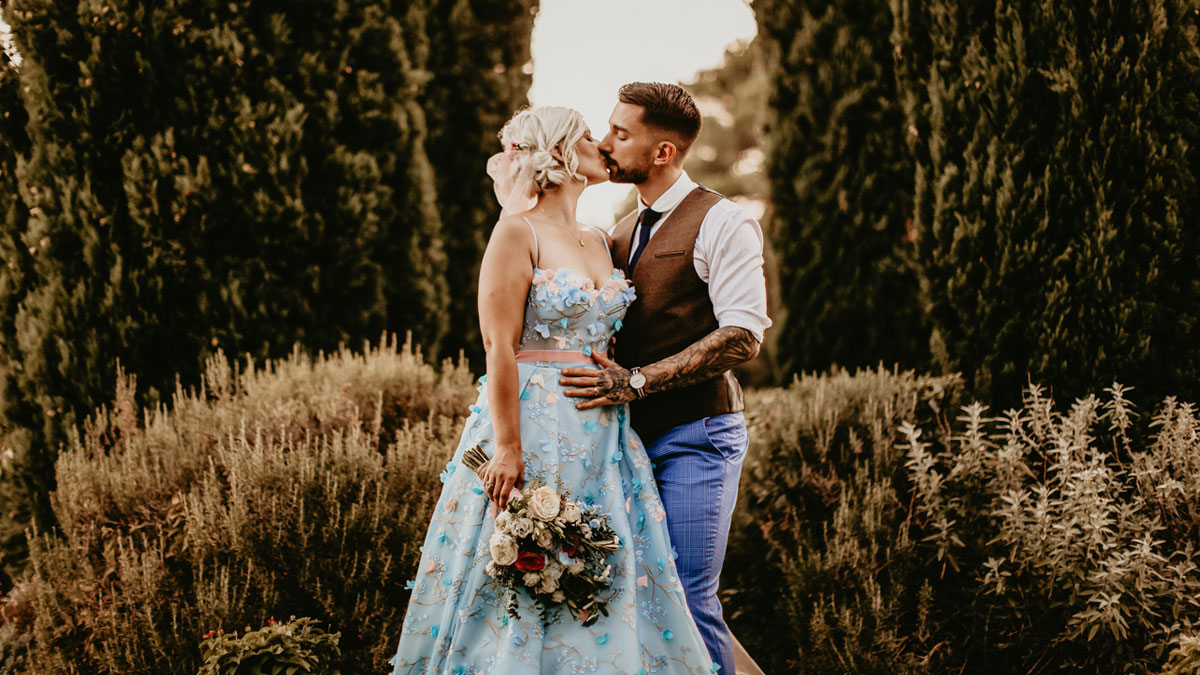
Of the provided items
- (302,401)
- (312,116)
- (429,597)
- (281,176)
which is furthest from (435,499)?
(312,116)

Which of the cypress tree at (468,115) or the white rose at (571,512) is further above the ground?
the cypress tree at (468,115)

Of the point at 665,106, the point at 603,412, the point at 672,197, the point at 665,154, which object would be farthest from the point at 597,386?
the point at 665,106

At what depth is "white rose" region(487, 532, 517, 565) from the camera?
251cm

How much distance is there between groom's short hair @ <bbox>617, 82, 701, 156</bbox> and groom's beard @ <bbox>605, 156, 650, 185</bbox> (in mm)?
162

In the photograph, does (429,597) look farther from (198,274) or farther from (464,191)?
(464,191)

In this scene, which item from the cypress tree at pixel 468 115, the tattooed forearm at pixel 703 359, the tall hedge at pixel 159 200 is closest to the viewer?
the tattooed forearm at pixel 703 359

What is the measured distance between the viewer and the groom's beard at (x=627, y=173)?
3154 millimetres

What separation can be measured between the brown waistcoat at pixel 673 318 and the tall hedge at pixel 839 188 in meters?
3.70

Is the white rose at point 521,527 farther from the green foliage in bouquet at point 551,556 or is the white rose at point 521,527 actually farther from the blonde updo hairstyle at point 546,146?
the blonde updo hairstyle at point 546,146

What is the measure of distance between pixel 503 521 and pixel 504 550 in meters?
0.09

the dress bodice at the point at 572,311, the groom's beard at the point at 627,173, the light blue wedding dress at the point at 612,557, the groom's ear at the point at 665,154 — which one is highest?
the groom's ear at the point at 665,154

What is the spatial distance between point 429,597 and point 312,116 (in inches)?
153

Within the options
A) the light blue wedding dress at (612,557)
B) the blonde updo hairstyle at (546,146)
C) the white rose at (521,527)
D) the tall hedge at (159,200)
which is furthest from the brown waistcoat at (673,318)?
the tall hedge at (159,200)

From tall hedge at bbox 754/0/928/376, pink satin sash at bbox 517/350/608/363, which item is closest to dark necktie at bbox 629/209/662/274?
pink satin sash at bbox 517/350/608/363
